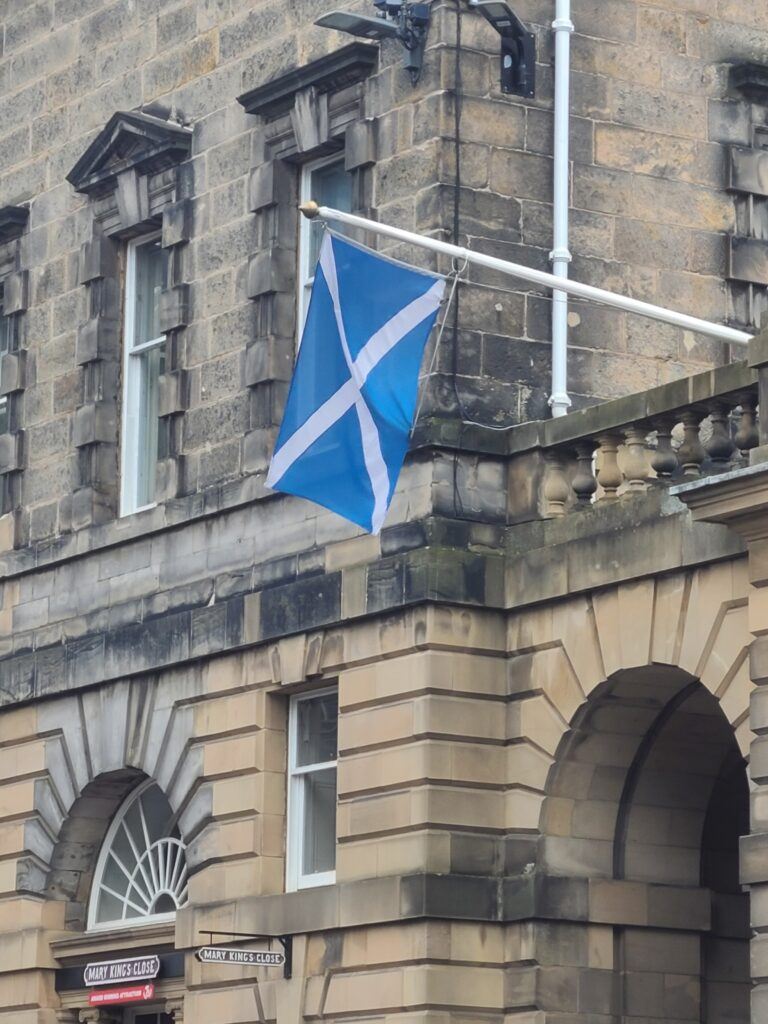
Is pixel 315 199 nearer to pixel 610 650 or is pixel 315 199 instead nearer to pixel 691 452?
pixel 691 452

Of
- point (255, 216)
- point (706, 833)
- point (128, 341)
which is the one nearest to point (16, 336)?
point (128, 341)

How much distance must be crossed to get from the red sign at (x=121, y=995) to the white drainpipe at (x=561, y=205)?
6.24 meters

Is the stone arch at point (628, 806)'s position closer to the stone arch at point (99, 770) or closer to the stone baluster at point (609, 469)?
the stone baluster at point (609, 469)

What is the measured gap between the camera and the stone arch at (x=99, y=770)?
24.7 metres

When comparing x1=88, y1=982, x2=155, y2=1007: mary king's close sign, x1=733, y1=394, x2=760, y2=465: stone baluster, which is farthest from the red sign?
x1=733, y1=394, x2=760, y2=465: stone baluster

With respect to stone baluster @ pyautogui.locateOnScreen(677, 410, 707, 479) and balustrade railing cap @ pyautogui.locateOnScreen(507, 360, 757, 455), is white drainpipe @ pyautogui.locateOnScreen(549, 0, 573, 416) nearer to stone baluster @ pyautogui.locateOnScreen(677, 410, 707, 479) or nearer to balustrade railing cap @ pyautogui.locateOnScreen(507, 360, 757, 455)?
balustrade railing cap @ pyautogui.locateOnScreen(507, 360, 757, 455)

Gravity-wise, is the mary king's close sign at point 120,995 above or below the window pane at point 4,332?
below

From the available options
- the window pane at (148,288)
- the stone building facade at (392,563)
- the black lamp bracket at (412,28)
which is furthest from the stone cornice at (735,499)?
the window pane at (148,288)

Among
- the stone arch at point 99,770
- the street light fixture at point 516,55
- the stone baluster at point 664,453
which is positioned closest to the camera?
the stone baluster at point 664,453

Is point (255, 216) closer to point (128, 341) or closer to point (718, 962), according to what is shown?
point (128, 341)

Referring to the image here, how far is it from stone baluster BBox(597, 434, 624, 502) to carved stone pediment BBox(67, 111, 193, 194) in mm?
6094

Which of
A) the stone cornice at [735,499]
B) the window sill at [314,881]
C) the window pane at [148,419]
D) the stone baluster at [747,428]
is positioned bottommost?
the window sill at [314,881]

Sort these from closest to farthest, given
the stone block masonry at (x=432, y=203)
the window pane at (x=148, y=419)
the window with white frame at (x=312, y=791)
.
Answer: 1. the stone block masonry at (x=432, y=203)
2. the window with white frame at (x=312, y=791)
3. the window pane at (x=148, y=419)

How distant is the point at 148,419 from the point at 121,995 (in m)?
5.15
